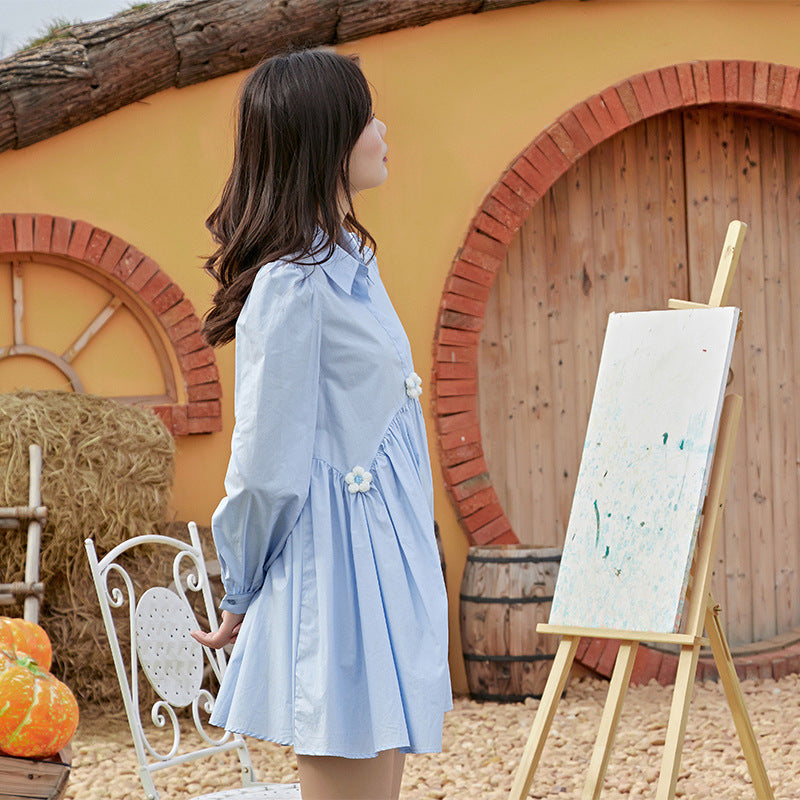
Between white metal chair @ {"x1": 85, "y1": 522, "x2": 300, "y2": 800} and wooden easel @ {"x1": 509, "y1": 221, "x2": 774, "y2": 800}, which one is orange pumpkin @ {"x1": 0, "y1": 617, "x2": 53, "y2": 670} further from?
wooden easel @ {"x1": 509, "y1": 221, "x2": 774, "y2": 800}

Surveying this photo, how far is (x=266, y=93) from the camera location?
145 centimetres

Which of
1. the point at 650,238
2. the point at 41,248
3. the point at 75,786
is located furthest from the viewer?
the point at 650,238

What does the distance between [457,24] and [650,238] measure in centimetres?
129

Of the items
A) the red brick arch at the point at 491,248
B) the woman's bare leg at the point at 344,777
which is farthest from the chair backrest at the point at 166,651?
the red brick arch at the point at 491,248

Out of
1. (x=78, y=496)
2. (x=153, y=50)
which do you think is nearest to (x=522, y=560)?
(x=78, y=496)

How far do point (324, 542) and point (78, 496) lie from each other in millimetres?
2589

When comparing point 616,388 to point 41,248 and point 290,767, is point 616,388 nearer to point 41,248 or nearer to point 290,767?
point 290,767

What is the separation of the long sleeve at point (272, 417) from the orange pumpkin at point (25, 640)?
1.05m

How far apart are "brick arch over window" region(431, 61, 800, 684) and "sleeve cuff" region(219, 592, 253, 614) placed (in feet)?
9.78

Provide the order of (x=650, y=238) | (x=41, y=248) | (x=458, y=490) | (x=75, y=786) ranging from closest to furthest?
(x=75, y=786) < (x=41, y=248) < (x=458, y=490) < (x=650, y=238)

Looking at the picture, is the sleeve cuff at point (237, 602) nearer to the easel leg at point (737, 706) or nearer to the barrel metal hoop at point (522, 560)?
the easel leg at point (737, 706)

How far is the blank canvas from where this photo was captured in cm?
247

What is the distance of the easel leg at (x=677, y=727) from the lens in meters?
2.28

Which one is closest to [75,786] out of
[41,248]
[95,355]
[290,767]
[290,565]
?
[290,767]
